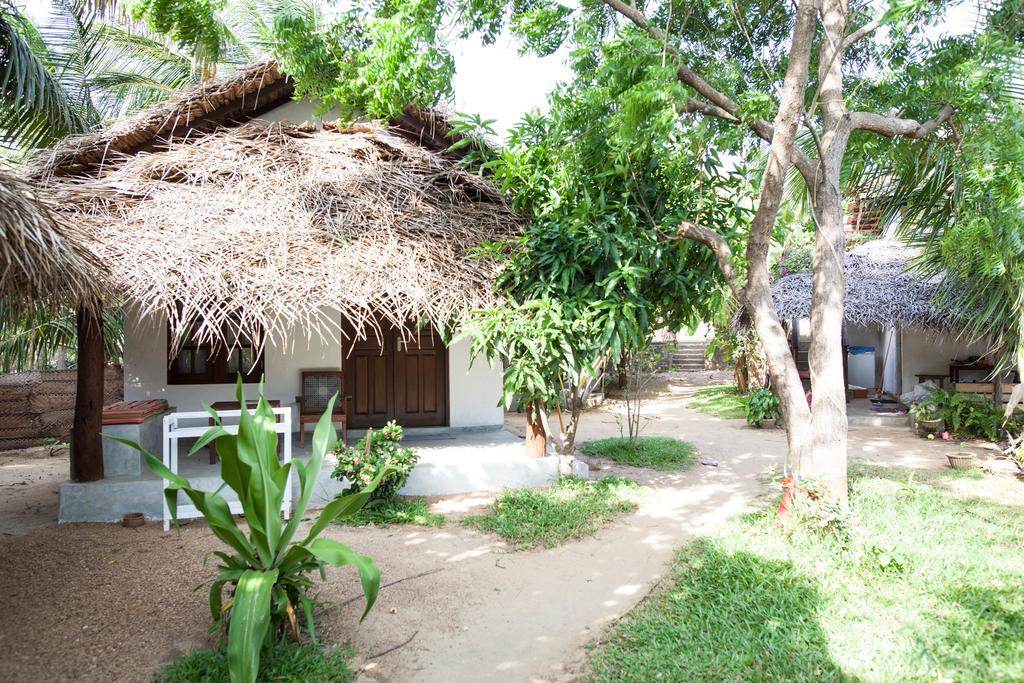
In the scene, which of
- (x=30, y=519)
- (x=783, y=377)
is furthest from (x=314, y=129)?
(x=783, y=377)

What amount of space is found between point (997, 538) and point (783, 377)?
175 cm

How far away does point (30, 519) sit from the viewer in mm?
5121

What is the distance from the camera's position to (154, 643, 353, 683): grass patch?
2693 millimetres

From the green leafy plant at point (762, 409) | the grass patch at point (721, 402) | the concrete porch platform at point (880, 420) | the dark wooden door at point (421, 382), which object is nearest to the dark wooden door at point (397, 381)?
the dark wooden door at point (421, 382)

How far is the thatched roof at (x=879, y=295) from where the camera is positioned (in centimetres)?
912

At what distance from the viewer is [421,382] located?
7.75 meters

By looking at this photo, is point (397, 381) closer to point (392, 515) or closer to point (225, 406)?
point (225, 406)

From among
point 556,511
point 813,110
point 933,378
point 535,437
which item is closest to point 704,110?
point 813,110

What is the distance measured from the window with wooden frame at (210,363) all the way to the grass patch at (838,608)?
5.00 m

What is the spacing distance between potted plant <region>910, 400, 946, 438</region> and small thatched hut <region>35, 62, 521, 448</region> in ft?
19.7

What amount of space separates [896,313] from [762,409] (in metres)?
2.36

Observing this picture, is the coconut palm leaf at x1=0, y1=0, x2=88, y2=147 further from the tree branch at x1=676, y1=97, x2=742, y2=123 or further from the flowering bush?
the tree branch at x1=676, y1=97, x2=742, y2=123

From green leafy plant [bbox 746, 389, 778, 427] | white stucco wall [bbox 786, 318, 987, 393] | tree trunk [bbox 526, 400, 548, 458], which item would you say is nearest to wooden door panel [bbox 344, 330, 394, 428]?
tree trunk [bbox 526, 400, 548, 458]

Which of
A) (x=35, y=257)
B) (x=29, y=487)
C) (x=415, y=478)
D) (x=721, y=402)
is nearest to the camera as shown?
(x=35, y=257)
